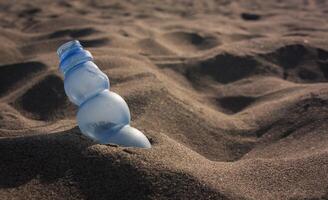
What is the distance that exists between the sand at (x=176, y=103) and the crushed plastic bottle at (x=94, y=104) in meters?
0.07

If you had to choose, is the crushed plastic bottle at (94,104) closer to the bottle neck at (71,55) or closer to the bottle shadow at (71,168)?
the bottle neck at (71,55)

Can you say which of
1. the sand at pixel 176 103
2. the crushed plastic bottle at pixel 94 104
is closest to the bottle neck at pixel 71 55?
the crushed plastic bottle at pixel 94 104

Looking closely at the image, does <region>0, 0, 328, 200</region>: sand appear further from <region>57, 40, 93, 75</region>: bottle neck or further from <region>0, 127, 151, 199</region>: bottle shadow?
<region>57, 40, 93, 75</region>: bottle neck

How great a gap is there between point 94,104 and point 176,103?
0.69 m

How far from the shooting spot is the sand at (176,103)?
4.47 ft

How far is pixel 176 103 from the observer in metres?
2.22

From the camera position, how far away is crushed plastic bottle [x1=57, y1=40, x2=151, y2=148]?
5.17ft

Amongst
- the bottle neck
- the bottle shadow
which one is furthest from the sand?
the bottle neck

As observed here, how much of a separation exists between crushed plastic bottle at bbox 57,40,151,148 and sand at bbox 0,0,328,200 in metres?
0.07

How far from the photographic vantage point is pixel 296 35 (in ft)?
12.0

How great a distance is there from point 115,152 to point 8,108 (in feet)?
3.41

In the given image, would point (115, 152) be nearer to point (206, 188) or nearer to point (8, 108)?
point (206, 188)

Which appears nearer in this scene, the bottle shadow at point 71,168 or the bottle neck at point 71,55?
the bottle shadow at point 71,168

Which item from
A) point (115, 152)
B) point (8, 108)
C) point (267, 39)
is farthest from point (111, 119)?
point (267, 39)
